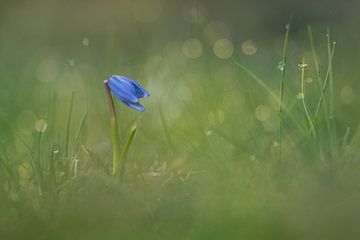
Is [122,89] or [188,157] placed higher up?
[122,89]

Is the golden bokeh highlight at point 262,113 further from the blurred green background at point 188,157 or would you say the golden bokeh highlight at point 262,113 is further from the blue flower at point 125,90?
the blue flower at point 125,90

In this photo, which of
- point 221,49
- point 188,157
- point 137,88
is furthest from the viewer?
point 221,49

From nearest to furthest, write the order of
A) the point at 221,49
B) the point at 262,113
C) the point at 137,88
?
the point at 137,88 → the point at 262,113 → the point at 221,49

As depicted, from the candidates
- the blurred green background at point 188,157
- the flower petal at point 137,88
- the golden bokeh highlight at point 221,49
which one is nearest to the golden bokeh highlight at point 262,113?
the blurred green background at point 188,157

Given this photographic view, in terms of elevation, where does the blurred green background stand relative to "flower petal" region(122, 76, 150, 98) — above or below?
below

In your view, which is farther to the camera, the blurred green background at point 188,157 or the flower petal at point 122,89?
the flower petal at point 122,89

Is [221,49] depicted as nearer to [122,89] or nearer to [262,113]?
[262,113]

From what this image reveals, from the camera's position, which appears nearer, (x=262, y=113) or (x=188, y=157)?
(x=188, y=157)

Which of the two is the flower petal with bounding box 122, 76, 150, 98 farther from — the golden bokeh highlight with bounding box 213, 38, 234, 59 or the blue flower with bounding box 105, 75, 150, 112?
the golden bokeh highlight with bounding box 213, 38, 234, 59

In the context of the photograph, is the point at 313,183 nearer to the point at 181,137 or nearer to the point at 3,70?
the point at 181,137

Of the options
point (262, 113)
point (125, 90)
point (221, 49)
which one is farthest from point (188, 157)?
point (221, 49)

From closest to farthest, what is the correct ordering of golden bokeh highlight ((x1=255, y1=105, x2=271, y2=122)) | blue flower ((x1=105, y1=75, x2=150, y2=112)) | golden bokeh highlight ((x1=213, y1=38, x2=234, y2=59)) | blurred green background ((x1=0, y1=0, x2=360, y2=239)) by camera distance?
blurred green background ((x1=0, y1=0, x2=360, y2=239))
blue flower ((x1=105, y1=75, x2=150, y2=112))
golden bokeh highlight ((x1=255, y1=105, x2=271, y2=122))
golden bokeh highlight ((x1=213, y1=38, x2=234, y2=59))

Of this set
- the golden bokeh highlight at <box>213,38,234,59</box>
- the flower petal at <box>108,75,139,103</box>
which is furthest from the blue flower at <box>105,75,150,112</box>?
the golden bokeh highlight at <box>213,38,234,59</box>
